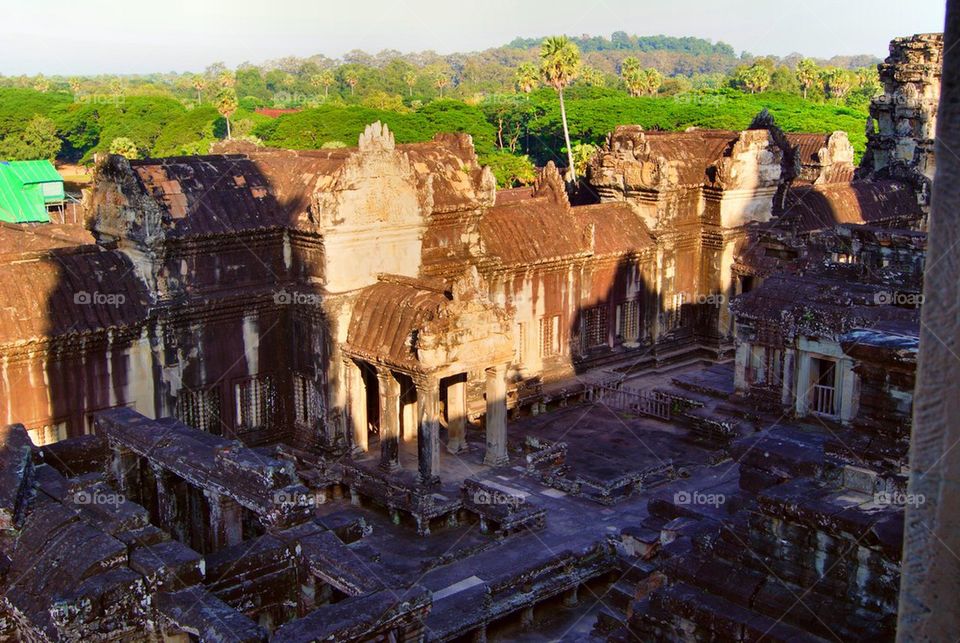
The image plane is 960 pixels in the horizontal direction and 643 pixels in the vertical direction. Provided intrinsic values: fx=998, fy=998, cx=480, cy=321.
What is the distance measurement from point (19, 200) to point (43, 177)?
471 centimetres

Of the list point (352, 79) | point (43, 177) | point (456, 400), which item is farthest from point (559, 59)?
point (352, 79)

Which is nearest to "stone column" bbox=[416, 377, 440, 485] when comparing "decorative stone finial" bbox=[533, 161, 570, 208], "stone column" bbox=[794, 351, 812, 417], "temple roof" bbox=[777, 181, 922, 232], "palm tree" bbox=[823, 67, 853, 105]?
"stone column" bbox=[794, 351, 812, 417]

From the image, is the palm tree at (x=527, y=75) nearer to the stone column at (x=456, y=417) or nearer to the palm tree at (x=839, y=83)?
the palm tree at (x=839, y=83)

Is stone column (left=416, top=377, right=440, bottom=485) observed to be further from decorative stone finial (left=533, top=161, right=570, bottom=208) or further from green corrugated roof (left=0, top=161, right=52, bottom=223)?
green corrugated roof (left=0, top=161, right=52, bottom=223)

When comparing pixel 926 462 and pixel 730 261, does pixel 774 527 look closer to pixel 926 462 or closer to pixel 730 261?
pixel 926 462

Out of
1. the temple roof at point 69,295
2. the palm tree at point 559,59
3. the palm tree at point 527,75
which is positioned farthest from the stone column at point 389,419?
the palm tree at point 527,75

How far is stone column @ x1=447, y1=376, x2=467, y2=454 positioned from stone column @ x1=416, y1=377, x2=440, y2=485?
227 centimetres

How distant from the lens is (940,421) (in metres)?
4.42

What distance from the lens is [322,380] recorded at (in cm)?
2214

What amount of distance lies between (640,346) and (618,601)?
48.3 ft

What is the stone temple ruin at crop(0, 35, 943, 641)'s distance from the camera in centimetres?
Answer: 1022

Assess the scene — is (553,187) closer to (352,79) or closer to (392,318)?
(392,318)

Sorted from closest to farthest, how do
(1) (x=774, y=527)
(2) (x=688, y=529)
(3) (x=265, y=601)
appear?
1. (1) (x=774, y=527)
2. (3) (x=265, y=601)
3. (2) (x=688, y=529)

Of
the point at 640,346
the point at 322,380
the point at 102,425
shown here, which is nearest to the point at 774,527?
the point at 102,425
